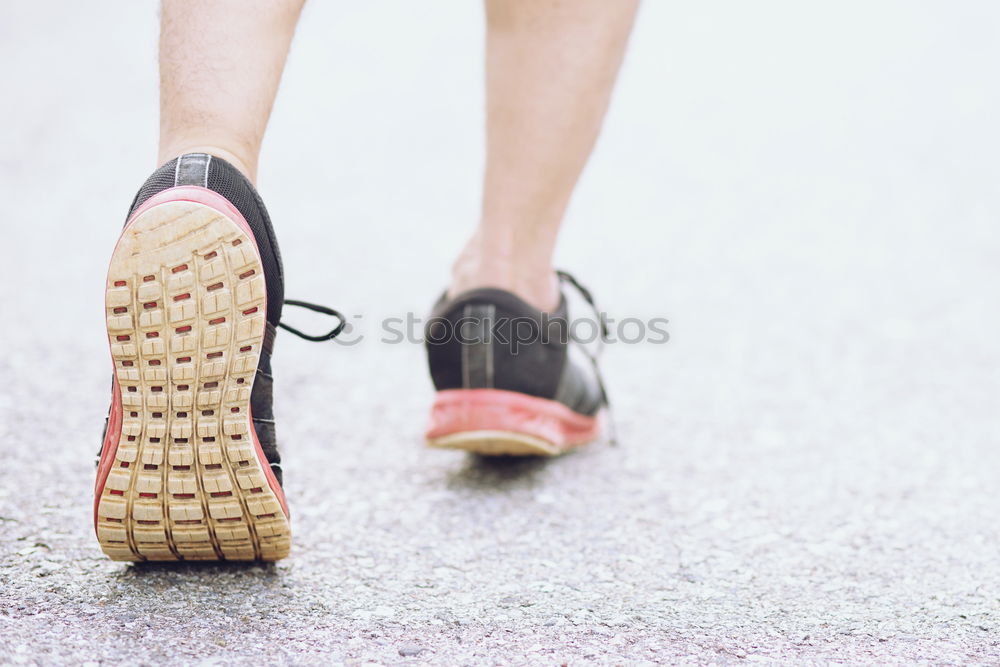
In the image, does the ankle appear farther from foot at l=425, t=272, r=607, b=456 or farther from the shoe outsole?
the shoe outsole

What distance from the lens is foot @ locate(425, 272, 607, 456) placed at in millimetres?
1466

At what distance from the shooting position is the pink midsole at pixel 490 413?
1472 mm

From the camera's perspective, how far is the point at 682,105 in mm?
4340

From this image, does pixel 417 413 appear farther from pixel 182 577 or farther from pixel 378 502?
pixel 182 577

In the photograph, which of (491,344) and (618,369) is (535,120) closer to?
(491,344)

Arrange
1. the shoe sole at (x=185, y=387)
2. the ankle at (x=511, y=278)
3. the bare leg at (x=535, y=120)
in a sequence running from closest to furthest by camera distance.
→ the shoe sole at (x=185, y=387), the bare leg at (x=535, y=120), the ankle at (x=511, y=278)

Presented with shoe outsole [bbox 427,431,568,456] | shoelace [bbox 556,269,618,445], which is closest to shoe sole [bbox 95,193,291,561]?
shoe outsole [bbox 427,431,568,456]

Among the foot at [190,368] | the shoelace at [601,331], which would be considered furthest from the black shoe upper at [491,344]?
the foot at [190,368]

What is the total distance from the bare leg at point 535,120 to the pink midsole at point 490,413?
15 centimetres

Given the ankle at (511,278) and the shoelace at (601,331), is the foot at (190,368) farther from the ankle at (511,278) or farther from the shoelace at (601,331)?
the shoelace at (601,331)

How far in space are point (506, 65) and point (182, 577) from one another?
782 mm

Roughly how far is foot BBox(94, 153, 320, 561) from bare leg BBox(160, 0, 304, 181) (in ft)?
0.12

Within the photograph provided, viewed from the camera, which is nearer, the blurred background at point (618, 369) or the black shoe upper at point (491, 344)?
the blurred background at point (618, 369)

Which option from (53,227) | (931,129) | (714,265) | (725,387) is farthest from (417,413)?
(931,129)
